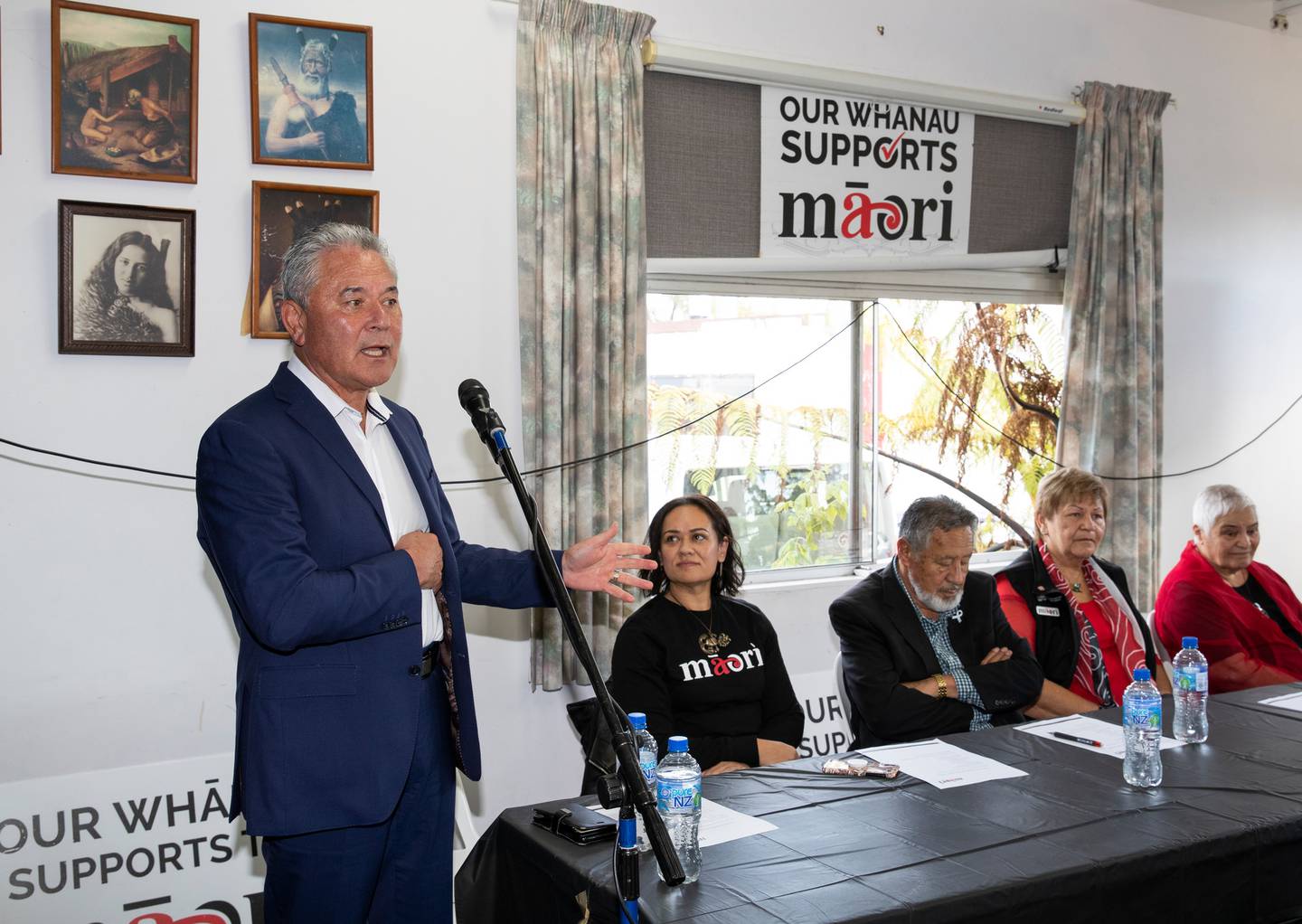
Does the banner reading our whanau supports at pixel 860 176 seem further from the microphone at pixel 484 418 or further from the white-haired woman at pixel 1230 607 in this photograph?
the microphone at pixel 484 418

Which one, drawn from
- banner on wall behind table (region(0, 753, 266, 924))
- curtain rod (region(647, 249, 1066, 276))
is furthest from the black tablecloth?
curtain rod (region(647, 249, 1066, 276))

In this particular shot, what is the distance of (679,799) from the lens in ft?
A: 5.68

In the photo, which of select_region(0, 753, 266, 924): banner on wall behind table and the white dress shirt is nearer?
the white dress shirt

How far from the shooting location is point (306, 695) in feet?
5.85

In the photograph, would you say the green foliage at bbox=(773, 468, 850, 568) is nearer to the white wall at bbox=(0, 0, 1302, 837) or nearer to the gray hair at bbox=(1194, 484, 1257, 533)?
the white wall at bbox=(0, 0, 1302, 837)

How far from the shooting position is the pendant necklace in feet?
9.07

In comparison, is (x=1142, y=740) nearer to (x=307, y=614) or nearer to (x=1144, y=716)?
(x=1144, y=716)

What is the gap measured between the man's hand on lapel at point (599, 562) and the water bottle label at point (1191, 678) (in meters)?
1.31

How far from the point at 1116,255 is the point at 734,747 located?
2.97m

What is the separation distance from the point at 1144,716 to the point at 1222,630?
60.7 inches

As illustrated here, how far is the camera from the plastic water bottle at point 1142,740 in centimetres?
211

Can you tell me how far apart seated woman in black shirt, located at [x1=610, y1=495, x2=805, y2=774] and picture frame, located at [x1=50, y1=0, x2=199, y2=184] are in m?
1.67

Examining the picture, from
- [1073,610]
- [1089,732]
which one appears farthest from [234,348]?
[1073,610]

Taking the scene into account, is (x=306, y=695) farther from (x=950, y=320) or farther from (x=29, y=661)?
(x=950, y=320)
